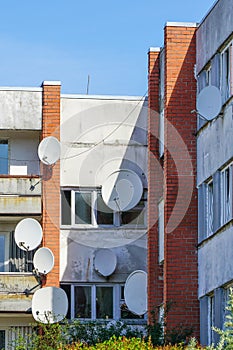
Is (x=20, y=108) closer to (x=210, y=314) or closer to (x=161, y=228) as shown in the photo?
(x=161, y=228)

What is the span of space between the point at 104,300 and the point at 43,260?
9.52 feet

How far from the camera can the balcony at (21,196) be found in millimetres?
37531

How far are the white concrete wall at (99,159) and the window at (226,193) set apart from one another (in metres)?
11.1

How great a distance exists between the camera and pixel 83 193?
3809 centimetres

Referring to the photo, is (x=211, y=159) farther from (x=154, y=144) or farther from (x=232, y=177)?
(x=154, y=144)

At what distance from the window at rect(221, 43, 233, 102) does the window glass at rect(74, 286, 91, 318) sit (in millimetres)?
12630

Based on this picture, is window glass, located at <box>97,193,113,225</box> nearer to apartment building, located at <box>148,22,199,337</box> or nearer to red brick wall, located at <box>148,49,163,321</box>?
red brick wall, located at <box>148,49,163,321</box>

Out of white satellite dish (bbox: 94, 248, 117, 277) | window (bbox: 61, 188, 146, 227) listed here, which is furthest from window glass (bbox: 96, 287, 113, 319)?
window (bbox: 61, 188, 146, 227)

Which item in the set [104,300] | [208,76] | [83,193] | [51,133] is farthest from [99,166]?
[208,76]

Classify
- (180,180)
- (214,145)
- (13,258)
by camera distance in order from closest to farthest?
(214,145), (180,180), (13,258)

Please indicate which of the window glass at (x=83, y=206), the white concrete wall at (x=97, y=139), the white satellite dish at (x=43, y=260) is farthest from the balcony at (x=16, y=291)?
the white concrete wall at (x=97, y=139)

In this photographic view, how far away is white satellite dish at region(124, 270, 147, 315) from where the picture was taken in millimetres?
33750

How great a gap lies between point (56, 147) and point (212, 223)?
10022mm

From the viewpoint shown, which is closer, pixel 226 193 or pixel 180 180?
pixel 226 193
